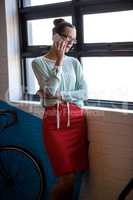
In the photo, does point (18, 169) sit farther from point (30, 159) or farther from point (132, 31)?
point (132, 31)

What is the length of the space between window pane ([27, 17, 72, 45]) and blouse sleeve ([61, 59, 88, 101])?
53 centimetres

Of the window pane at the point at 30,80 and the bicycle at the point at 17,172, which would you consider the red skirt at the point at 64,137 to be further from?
the window pane at the point at 30,80

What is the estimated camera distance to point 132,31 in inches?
105

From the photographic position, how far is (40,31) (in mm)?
3225

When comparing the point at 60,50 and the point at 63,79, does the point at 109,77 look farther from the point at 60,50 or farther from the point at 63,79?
the point at 60,50

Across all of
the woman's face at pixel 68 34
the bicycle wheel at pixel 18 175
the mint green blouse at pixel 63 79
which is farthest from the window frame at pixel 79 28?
the bicycle wheel at pixel 18 175

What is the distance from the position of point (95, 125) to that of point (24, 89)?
88 cm

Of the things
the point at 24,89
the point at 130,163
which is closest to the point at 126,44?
the point at 130,163

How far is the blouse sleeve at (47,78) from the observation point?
252 centimetres

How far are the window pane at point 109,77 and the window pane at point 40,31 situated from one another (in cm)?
41

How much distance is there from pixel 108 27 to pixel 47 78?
0.63 m

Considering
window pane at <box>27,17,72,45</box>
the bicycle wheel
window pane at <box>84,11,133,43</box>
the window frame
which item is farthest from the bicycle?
window pane at <box>84,11,133,43</box>

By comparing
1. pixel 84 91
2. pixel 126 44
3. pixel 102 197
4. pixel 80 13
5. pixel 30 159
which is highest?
pixel 80 13

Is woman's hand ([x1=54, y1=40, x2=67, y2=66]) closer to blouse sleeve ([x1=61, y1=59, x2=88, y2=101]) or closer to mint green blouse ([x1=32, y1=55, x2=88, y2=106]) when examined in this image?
mint green blouse ([x1=32, y1=55, x2=88, y2=106])
